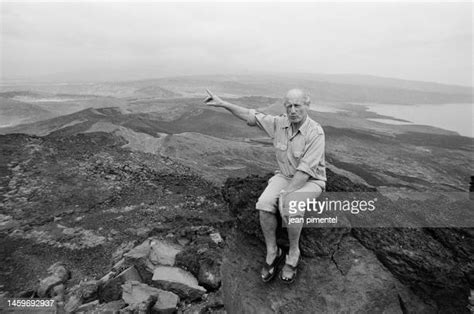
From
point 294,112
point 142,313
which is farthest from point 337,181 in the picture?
point 142,313

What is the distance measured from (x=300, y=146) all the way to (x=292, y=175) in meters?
0.38

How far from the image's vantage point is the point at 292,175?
3.61 m

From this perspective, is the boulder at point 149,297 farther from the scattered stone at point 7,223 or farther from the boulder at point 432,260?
the scattered stone at point 7,223

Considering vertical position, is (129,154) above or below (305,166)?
below

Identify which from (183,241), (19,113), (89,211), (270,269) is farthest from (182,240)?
(19,113)

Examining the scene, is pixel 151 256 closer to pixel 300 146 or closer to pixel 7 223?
pixel 300 146

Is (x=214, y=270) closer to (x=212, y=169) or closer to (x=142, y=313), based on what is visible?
(x=142, y=313)

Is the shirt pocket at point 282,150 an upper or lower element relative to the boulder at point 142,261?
upper

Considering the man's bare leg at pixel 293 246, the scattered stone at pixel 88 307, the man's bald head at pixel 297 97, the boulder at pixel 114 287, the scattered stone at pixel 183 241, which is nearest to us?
the man's bare leg at pixel 293 246

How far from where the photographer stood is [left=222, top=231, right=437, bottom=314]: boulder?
11.1ft

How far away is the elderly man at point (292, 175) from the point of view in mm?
3336

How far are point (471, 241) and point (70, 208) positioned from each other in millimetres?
8235

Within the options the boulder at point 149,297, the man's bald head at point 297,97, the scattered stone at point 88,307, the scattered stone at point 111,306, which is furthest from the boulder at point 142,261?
the man's bald head at point 297,97

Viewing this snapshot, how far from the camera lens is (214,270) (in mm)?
3965
